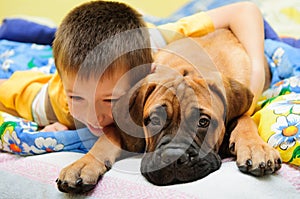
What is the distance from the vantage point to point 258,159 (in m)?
1.30

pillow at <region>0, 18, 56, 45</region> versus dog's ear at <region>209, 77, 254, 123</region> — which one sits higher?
dog's ear at <region>209, 77, 254, 123</region>

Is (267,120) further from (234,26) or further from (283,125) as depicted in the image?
(234,26)

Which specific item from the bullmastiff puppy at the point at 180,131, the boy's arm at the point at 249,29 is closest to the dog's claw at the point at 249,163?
the bullmastiff puppy at the point at 180,131

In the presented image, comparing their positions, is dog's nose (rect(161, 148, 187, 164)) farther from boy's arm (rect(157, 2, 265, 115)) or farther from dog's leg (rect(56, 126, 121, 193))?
boy's arm (rect(157, 2, 265, 115))

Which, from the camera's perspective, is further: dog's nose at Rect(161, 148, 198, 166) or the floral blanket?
the floral blanket

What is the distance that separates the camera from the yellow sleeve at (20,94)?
6.95 feet

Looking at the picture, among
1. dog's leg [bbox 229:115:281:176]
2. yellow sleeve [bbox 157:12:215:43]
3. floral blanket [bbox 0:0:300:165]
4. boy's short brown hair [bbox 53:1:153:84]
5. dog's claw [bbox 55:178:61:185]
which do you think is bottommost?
floral blanket [bbox 0:0:300:165]

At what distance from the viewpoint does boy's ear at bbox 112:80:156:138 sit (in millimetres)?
1513

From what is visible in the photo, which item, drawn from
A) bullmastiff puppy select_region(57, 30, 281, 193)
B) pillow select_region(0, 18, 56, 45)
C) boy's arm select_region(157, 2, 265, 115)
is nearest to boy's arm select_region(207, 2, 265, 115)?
boy's arm select_region(157, 2, 265, 115)

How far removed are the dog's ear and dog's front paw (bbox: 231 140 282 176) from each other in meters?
0.20

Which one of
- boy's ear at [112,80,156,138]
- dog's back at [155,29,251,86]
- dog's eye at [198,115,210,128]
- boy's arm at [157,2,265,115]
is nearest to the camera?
dog's eye at [198,115,210,128]

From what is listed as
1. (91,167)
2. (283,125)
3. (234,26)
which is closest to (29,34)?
(234,26)

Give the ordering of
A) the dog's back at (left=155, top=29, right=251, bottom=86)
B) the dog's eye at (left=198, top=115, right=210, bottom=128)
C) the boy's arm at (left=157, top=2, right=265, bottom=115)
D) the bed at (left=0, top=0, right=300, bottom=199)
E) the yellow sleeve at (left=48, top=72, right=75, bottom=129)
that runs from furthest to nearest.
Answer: the boy's arm at (left=157, top=2, right=265, bottom=115) < the yellow sleeve at (left=48, top=72, right=75, bottom=129) < the dog's back at (left=155, top=29, right=251, bottom=86) < the dog's eye at (left=198, top=115, right=210, bottom=128) < the bed at (left=0, top=0, right=300, bottom=199)

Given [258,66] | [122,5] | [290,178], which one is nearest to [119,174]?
[290,178]
